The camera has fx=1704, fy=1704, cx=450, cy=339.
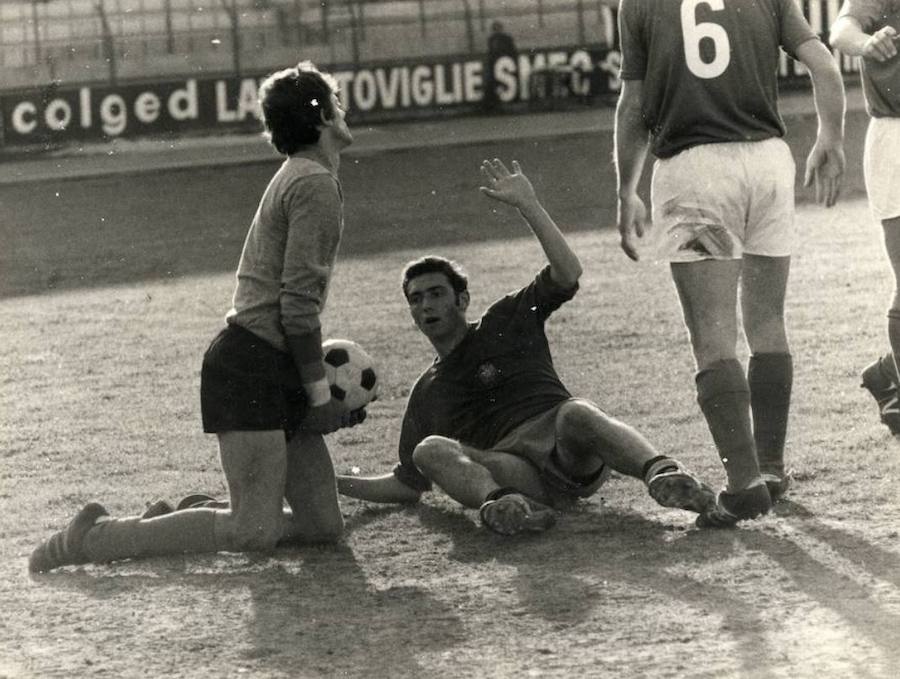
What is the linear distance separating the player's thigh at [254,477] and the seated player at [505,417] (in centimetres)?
64

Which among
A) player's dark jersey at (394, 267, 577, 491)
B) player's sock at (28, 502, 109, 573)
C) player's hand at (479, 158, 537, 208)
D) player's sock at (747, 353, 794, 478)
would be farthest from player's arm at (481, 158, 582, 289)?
player's sock at (28, 502, 109, 573)

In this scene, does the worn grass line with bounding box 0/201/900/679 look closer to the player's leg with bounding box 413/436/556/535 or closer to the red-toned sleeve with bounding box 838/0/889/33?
the player's leg with bounding box 413/436/556/535

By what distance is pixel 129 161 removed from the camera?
21.6 meters

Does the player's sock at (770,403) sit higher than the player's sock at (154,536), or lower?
higher

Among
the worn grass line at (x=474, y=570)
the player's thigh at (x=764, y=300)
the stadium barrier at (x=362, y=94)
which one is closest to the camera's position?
the worn grass line at (x=474, y=570)

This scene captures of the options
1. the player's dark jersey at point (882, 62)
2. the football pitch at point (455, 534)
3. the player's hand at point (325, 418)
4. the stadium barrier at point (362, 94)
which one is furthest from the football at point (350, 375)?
the stadium barrier at point (362, 94)

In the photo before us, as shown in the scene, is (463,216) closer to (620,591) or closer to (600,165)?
(600,165)

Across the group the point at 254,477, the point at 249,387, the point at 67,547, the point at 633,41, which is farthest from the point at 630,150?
the point at 67,547

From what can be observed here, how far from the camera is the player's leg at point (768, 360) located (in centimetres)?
593

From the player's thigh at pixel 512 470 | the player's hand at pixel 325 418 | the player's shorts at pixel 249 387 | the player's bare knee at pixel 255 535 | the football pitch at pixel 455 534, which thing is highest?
the player's shorts at pixel 249 387

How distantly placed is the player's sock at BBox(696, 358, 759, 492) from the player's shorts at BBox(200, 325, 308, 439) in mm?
1353

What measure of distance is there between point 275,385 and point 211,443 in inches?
89.6

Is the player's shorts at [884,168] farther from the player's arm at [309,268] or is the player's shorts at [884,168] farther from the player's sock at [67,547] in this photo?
the player's sock at [67,547]

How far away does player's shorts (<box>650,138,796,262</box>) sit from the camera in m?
5.66
